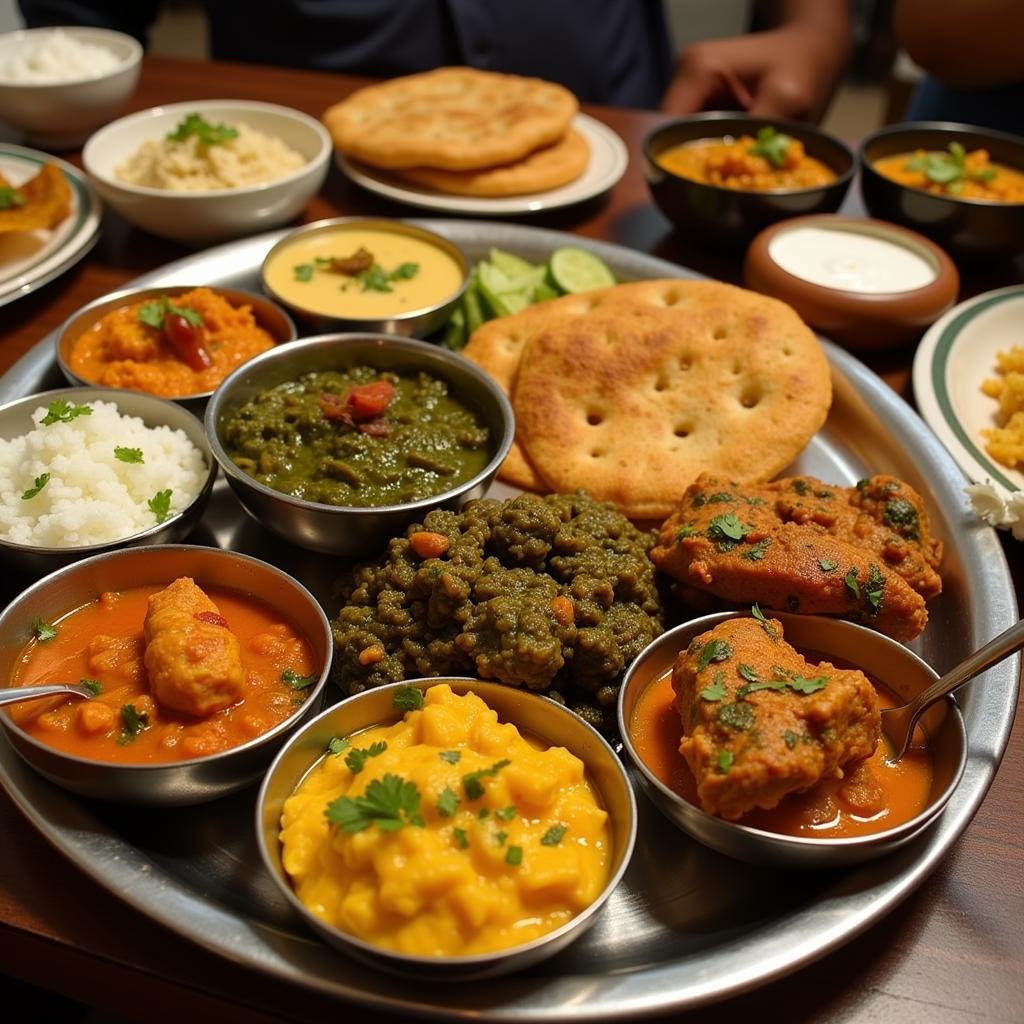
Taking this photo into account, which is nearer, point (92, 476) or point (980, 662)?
point (980, 662)

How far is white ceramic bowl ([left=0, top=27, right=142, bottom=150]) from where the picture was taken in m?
4.54

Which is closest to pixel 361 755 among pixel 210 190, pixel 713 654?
pixel 713 654

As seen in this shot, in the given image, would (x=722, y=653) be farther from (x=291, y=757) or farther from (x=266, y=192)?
(x=266, y=192)

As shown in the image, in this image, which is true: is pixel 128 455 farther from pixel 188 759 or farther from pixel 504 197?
pixel 504 197

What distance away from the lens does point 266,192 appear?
4012mm

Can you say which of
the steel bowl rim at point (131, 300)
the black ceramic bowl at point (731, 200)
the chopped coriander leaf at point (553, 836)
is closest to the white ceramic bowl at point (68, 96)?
the steel bowl rim at point (131, 300)

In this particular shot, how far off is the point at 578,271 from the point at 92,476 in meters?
2.18

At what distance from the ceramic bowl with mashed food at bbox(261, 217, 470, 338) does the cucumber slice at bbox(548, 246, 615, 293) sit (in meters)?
0.40

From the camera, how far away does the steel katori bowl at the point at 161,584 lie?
195 centimetres

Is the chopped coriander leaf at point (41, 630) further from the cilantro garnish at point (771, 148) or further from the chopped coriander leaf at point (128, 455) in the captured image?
the cilantro garnish at point (771, 148)

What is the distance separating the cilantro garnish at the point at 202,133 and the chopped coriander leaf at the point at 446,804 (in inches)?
134

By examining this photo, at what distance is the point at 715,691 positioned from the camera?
201 cm

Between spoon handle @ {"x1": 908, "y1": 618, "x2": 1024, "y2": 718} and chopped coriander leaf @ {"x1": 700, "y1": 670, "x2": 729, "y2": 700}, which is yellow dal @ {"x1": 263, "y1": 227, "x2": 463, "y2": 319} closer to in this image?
chopped coriander leaf @ {"x1": 700, "y1": 670, "x2": 729, "y2": 700}

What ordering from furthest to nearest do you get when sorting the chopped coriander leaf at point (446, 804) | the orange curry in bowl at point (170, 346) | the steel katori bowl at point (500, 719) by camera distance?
1. the orange curry in bowl at point (170, 346)
2. the chopped coriander leaf at point (446, 804)
3. the steel katori bowl at point (500, 719)
